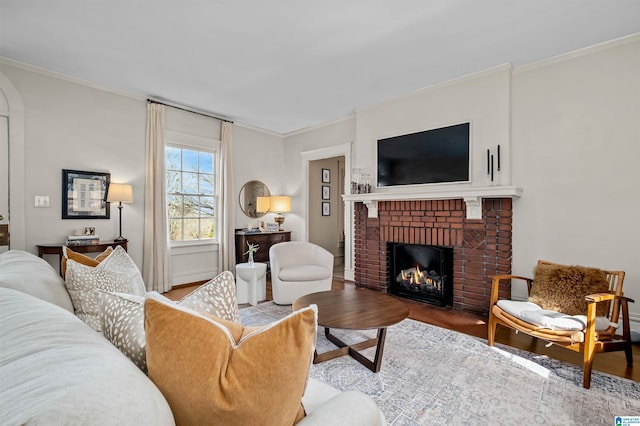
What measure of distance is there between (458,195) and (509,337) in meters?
1.51

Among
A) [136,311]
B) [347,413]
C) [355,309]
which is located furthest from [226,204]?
[347,413]

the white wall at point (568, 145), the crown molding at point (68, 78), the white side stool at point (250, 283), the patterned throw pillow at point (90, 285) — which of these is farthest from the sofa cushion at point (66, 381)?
the crown molding at point (68, 78)

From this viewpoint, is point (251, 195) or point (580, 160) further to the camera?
point (251, 195)

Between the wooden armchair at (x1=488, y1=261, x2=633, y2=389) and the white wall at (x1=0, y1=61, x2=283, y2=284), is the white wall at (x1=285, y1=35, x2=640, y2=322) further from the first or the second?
→ the white wall at (x1=0, y1=61, x2=283, y2=284)

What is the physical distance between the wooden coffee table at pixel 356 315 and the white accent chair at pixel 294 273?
887 millimetres

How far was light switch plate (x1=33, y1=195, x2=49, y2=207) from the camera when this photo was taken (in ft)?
11.1

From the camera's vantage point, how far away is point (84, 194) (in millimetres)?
3727

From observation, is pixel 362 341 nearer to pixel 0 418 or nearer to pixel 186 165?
pixel 0 418

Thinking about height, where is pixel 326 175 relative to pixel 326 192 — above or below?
above

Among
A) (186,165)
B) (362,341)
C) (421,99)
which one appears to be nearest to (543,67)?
(421,99)

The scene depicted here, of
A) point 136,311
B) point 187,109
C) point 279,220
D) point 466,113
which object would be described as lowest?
point 136,311

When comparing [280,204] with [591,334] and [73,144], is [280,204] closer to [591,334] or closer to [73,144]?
[73,144]

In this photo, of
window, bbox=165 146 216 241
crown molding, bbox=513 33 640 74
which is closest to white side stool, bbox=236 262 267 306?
window, bbox=165 146 216 241

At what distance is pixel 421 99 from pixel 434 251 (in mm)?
1972
